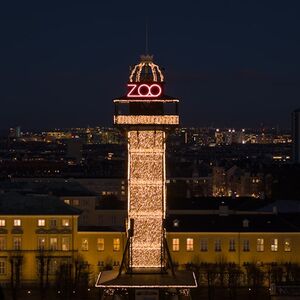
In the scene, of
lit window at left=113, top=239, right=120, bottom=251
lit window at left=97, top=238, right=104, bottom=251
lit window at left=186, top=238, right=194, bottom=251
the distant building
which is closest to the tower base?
lit window at left=186, top=238, right=194, bottom=251

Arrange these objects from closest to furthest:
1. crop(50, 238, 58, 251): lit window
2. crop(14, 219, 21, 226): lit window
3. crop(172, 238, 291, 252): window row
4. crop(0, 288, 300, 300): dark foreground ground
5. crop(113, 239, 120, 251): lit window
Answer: crop(0, 288, 300, 300): dark foreground ground, crop(172, 238, 291, 252): window row, crop(113, 239, 120, 251): lit window, crop(50, 238, 58, 251): lit window, crop(14, 219, 21, 226): lit window

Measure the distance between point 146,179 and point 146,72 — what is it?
10.4 ft

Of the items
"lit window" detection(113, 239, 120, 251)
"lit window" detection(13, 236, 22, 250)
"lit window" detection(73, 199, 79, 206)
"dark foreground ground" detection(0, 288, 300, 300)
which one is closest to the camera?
"dark foreground ground" detection(0, 288, 300, 300)

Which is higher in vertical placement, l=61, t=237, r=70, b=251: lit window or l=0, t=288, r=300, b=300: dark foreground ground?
l=61, t=237, r=70, b=251: lit window

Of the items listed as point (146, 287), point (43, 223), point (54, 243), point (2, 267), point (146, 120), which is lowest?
point (146, 287)

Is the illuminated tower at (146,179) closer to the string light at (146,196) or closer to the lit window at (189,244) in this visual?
the string light at (146,196)

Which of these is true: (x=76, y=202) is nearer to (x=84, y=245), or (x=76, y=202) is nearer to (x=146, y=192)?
(x=84, y=245)

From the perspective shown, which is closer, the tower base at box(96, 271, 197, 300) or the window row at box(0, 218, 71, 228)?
the tower base at box(96, 271, 197, 300)

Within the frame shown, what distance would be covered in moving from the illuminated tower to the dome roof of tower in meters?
0.25

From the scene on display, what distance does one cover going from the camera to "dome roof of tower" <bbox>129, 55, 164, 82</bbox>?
38.0 metres

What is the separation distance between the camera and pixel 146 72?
3809 cm

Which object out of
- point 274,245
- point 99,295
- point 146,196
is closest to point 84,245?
point 274,245

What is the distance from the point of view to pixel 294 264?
4622 centimetres

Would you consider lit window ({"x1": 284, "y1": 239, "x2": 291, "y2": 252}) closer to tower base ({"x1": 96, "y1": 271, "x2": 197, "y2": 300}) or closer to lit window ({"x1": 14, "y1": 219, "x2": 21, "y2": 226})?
lit window ({"x1": 14, "y1": 219, "x2": 21, "y2": 226})
